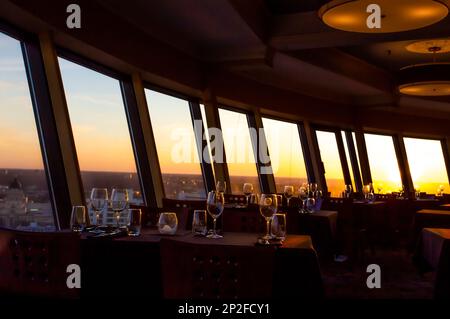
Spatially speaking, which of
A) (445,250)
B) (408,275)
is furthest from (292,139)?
(445,250)

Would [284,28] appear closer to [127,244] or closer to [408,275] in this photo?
[408,275]

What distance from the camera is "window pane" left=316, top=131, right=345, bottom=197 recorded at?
13.3 m

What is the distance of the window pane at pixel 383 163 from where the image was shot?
14477mm

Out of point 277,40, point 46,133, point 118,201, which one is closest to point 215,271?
point 118,201

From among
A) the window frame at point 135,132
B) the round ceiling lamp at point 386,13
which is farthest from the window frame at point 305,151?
the round ceiling lamp at point 386,13

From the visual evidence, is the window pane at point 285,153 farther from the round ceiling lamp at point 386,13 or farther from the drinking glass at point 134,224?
the drinking glass at point 134,224

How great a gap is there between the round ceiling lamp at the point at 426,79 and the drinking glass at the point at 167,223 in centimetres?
756

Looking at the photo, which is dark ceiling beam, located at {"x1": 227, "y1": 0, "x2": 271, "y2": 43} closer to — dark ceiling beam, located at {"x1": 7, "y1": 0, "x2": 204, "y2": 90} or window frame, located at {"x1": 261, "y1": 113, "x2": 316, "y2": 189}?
dark ceiling beam, located at {"x1": 7, "y1": 0, "x2": 204, "y2": 90}

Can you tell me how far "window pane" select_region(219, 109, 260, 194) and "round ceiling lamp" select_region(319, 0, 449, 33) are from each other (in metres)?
4.43

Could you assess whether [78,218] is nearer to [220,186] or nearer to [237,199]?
[237,199]

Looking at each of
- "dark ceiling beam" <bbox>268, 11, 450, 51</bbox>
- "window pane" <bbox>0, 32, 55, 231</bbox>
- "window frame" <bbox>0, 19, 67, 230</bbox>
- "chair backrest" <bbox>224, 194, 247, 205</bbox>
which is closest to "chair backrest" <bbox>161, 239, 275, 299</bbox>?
"window pane" <bbox>0, 32, 55, 231</bbox>

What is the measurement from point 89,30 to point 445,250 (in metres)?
4.31

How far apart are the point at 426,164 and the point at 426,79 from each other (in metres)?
6.47

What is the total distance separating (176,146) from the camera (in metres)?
8.62
